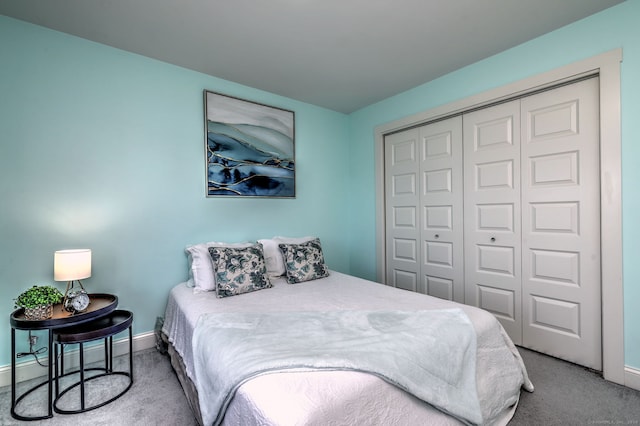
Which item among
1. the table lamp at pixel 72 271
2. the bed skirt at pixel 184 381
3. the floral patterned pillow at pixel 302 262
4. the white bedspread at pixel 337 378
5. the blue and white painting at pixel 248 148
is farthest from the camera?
the blue and white painting at pixel 248 148

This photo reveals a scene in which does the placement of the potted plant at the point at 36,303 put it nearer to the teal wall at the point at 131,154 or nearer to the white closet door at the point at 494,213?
the teal wall at the point at 131,154

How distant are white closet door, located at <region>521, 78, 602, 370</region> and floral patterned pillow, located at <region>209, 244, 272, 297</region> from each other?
2260 millimetres

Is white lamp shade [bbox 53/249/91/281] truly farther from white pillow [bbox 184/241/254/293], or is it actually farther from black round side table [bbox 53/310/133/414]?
white pillow [bbox 184/241/254/293]

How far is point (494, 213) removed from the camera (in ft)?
8.55

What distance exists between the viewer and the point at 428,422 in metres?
1.20

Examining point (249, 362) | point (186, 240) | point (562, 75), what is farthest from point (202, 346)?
point (562, 75)

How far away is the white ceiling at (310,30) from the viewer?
1896 mm

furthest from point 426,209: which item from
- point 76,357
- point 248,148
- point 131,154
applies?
point 76,357

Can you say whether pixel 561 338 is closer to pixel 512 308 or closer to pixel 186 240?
pixel 512 308

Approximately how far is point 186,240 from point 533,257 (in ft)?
9.97

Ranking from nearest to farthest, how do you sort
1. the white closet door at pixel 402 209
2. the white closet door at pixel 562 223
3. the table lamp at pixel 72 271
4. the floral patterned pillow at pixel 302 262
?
the table lamp at pixel 72 271, the white closet door at pixel 562 223, the floral patterned pillow at pixel 302 262, the white closet door at pixel 402 209

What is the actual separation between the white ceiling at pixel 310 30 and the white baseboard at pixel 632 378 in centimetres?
243

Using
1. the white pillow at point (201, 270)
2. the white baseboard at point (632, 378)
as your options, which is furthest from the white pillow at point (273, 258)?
the white baseboard at point (632, 378)

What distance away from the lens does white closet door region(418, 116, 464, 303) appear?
9.37 ft
